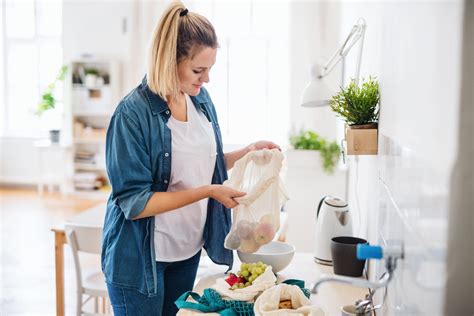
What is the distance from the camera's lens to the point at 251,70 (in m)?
7.59

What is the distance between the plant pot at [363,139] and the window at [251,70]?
5.60m

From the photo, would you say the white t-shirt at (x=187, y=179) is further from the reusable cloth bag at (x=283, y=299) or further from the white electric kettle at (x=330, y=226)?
the white electric kettle at (x=330, y=226)

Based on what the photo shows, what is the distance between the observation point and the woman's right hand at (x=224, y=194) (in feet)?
5.50

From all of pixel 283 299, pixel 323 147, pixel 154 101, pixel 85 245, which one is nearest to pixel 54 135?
pixel 323 147

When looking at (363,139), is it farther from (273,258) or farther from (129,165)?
(129,165)

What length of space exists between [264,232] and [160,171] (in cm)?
37

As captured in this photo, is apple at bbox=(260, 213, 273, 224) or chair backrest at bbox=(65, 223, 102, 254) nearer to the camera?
apple at bbox=(260, 213, 273, 224)

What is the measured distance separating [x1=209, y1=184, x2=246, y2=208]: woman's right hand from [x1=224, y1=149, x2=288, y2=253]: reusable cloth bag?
1.2 inches

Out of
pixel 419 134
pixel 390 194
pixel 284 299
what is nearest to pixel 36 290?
pixel 284 299

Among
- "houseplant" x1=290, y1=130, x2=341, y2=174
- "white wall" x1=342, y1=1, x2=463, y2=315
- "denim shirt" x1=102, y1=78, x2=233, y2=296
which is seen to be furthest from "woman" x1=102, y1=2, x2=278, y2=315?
"houseplant" x1=290, y1=130, x2=341, y2=174

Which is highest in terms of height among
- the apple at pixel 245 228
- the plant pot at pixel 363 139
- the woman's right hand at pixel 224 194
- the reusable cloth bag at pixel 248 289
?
the plant pot at pixel 363 139

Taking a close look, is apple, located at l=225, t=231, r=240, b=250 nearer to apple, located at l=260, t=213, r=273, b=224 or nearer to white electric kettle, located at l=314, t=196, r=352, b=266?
apple, located at l=260, t=213, r=273, b=224

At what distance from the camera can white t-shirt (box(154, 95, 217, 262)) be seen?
1.78 metres

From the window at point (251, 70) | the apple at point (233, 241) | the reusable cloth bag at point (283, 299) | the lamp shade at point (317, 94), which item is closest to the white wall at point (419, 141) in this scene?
the reusable cloth bag at point (283, 299)
